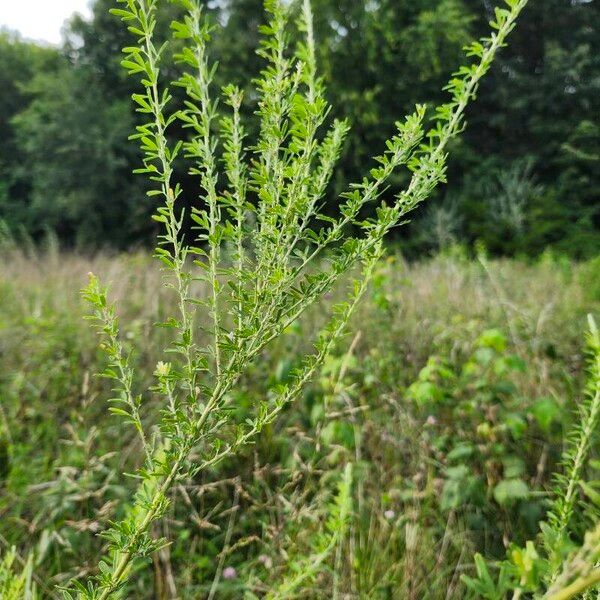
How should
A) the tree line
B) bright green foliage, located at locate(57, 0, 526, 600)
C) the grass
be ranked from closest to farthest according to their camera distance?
bright green foliage, located at locate(57, 0, 526, 600)
the grass
the tree line

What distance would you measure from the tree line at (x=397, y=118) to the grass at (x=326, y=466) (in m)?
12.6

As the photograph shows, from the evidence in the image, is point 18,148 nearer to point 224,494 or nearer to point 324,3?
point 324,3

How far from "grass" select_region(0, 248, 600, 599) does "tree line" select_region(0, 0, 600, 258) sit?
498 inches

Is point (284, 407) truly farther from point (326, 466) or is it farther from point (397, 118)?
point (397, 118)

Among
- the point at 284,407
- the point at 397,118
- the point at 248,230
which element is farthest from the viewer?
the point at 397,118

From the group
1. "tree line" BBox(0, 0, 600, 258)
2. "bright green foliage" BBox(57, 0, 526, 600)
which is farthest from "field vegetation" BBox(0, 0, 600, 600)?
"tree line" BBox(0, 0, 600, 258)

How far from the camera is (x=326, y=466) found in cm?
213

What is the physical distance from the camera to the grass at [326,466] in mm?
1648

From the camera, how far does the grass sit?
165 cm

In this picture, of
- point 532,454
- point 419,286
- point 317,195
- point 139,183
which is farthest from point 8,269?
point 139,183

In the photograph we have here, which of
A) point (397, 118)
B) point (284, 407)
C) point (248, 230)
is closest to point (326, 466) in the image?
point (284, 407)

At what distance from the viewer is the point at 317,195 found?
664 millimetres

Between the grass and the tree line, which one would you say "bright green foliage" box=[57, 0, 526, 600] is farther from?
the tree line

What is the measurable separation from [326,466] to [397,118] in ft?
51.4
